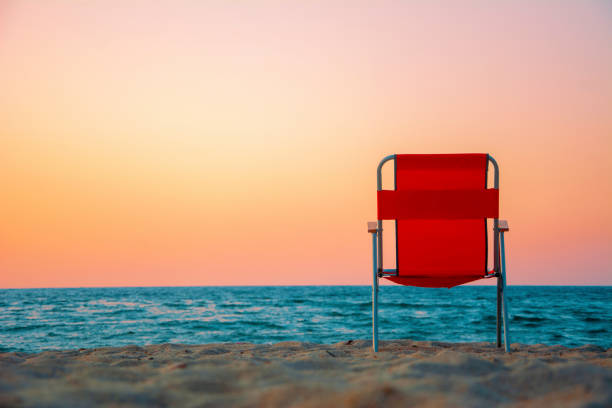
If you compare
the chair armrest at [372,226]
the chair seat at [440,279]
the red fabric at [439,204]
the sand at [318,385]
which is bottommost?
the sand at [318,385]

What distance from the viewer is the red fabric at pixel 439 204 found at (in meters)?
2.97

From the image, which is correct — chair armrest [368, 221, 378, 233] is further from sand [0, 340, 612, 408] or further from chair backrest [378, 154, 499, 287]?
sand [0, 340, 612, 408]

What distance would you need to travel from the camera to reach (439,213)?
9.80 feet

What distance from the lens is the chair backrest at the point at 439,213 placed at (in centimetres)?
298

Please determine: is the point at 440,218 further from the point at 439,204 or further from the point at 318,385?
the point at 318,385

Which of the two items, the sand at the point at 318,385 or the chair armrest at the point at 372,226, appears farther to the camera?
the chair armrest at the point at 372,226

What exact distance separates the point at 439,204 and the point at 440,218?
95 millimetres

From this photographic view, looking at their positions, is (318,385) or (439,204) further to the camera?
(439,204)

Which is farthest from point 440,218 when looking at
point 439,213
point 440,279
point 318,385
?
point 318,385

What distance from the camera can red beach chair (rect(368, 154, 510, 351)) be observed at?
2.98 metres

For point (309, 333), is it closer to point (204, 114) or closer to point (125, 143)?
point (204, 114)

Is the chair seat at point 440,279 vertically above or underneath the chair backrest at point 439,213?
underneath

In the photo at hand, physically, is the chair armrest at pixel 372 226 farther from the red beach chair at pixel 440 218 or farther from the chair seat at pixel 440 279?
the chair seat at pixel 440 279

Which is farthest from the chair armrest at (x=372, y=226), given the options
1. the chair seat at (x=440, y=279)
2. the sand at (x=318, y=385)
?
the sand at (x=318, y=385)
